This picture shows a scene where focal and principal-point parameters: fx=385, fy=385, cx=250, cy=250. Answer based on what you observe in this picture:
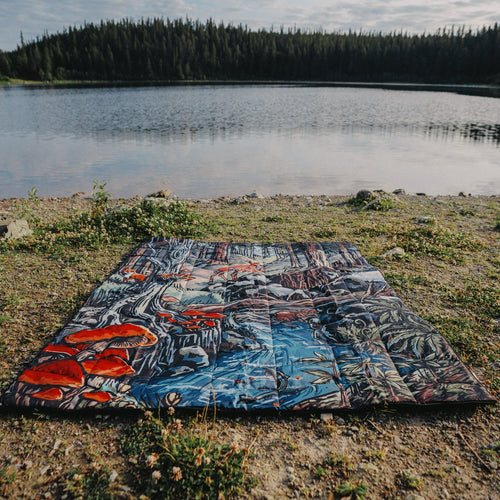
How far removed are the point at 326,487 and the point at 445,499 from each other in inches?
36.8

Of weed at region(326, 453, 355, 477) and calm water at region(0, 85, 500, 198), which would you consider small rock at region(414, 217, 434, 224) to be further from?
weed at region(326, 453, 355, 477)

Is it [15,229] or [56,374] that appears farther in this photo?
[15,229]

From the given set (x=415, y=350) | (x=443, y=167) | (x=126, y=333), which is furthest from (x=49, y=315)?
(x=443, y=167)

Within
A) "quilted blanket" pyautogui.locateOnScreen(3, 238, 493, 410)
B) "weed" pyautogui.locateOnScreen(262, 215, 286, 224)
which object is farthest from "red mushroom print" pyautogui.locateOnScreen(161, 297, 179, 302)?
"weed" pyautogui.locateOnScreen(262, 215, 286, 224)

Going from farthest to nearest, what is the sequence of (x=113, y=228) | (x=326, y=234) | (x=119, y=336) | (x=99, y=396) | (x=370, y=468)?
(x=326, y=234)
(x=113, y=228)
(x=119, y=336)
(x=99, y=396)
(x=370, y=468)

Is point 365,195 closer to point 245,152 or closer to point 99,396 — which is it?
point 99,396

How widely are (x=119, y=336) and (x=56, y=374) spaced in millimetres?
812

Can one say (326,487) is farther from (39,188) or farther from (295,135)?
(295,135)

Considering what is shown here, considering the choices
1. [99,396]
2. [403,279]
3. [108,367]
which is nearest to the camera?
[99,396]

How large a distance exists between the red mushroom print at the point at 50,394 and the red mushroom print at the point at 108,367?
1.12ft

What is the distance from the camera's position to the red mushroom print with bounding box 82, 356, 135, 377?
4.14m

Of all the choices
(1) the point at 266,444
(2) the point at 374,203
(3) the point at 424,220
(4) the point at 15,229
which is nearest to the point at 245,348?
(1) the point at 266,444

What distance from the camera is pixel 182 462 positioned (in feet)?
10.6

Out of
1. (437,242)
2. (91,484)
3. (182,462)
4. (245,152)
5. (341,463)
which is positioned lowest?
(245,152)
